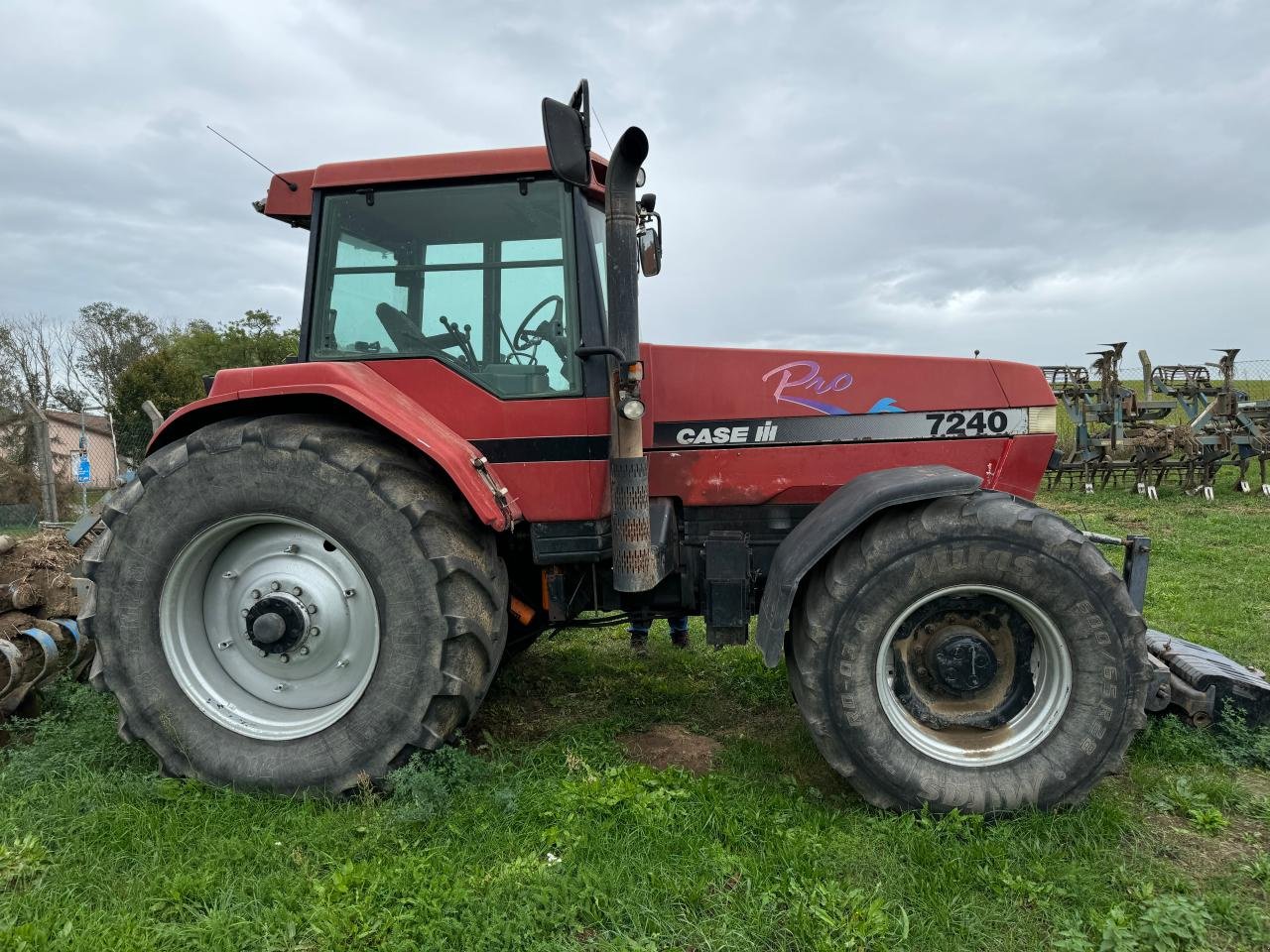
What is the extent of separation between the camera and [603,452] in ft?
9.70

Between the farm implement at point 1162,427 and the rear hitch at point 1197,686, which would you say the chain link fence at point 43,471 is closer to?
the rear hitch at point 1197,686

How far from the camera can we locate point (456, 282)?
117 inches

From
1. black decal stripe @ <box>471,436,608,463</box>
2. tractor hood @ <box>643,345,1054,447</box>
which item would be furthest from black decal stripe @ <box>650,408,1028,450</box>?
black decal stripe @ <box>471,436,608,463</box>

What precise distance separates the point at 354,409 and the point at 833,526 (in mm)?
1734

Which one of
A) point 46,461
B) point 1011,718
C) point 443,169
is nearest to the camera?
point 1011,718

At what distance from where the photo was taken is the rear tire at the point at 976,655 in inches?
100

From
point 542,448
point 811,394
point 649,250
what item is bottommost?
point 542,448

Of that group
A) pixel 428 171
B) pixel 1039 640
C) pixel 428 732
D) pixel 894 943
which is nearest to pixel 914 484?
pixel 1039 640

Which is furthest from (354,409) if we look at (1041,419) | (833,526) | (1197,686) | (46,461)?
(46,461)

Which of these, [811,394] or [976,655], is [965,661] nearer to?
[976,655]

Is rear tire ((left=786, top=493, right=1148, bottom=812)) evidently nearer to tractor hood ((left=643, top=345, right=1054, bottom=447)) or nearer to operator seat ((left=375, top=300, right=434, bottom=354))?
tractor hood ((left=643, top=345, right=1054, bottom=447))

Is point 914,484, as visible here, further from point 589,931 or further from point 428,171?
point 428,171

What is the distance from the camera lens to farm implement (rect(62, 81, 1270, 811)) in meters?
2.59

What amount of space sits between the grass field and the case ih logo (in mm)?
1462
